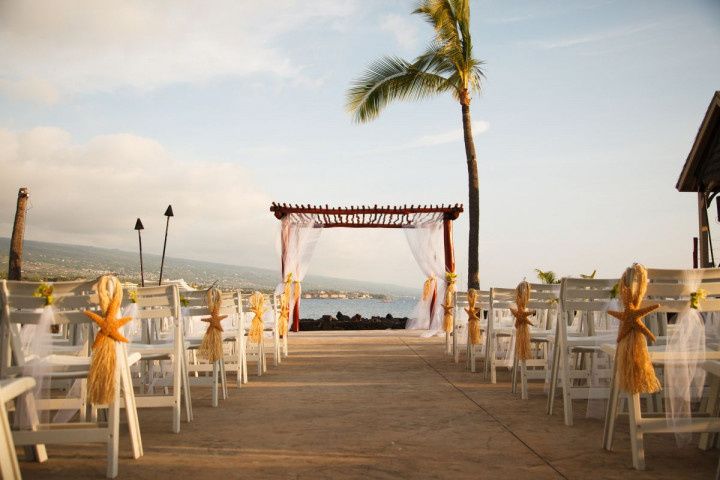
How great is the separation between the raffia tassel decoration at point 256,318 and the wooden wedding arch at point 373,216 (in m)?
6.70

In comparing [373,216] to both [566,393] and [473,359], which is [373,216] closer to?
[473,359]

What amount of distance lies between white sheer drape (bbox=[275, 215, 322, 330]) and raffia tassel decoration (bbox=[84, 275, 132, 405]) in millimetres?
10706

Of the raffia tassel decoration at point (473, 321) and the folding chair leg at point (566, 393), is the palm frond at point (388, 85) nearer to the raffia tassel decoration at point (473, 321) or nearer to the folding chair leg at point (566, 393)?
the raffia tassel decoration at point (473, 321)

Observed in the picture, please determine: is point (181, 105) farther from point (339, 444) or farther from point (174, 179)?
point (339, 444)

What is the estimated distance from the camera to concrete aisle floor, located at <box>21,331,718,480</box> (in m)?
3.03

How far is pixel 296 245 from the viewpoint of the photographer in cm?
1414

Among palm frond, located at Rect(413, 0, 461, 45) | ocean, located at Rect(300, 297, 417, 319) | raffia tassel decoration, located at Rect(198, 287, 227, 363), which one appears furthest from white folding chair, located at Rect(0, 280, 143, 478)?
ocean, located at Rect(300, 297, 417, 319)

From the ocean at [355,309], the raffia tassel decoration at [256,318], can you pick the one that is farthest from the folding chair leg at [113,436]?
the ocean at [355,309]

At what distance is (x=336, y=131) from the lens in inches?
680

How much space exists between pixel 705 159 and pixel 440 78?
246 inches

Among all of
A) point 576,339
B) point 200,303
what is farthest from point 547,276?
point 200,303

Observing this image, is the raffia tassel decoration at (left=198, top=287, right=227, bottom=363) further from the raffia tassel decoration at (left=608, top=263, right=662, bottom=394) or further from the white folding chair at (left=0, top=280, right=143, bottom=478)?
the raffia tassel decoration at (left=608, top=263, right=662, bottom=394)

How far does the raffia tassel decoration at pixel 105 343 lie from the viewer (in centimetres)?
304

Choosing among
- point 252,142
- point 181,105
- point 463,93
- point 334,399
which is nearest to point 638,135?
point 463,93
